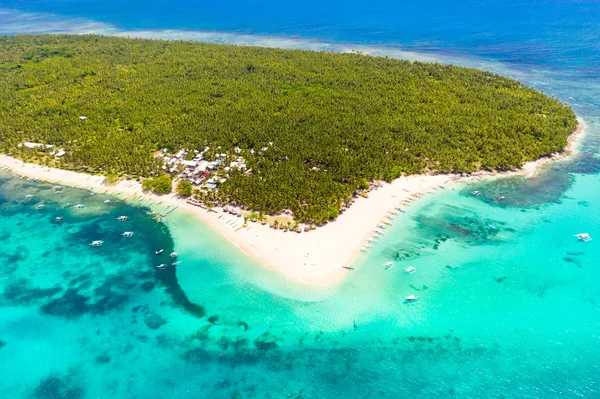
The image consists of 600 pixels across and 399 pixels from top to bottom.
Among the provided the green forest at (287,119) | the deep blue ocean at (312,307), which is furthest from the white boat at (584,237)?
the green forest at (287,119)

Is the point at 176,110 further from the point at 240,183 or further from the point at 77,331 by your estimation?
the point at 77,331

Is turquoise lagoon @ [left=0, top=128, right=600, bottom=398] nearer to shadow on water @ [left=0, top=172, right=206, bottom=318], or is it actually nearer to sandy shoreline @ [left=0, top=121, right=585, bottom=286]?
shadow on water @ [left=0, top=172, right=206, bottom=318]

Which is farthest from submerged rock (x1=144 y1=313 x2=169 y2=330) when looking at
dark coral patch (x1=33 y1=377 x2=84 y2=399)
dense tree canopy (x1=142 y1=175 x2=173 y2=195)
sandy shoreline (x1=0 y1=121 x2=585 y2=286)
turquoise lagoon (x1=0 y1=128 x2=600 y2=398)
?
dense tree canopy (x1=142 y1=175 x2=173 y2=195)

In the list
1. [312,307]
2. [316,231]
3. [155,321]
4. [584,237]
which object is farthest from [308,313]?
[584,237]

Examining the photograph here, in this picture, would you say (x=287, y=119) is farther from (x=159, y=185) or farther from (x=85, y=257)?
(x=85, y=257)

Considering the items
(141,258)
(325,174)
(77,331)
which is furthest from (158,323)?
(325,174)

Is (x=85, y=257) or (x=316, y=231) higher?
(x=316, y=231)

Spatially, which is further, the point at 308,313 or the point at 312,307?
the point at 312,307
